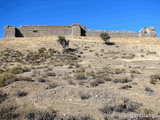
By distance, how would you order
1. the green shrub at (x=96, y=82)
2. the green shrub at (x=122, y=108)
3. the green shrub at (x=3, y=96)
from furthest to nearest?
the green shrub at (x=96, y=82), the green shrub at (x=3, y=96), the green shrub at (x=122, y=108)

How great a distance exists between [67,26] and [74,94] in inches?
1199

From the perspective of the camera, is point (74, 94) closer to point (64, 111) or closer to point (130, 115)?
point (64, 111)

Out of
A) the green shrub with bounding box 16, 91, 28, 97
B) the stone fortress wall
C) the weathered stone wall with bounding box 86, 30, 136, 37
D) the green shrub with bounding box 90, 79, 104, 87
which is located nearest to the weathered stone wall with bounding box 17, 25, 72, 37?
the stone fortress wall

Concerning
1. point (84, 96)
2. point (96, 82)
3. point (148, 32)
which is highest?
point (148, 32)

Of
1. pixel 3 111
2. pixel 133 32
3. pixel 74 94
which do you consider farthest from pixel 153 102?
pixel 133 32

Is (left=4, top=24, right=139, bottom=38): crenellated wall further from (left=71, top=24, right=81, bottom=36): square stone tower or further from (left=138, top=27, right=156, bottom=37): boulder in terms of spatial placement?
(left=138, top=27, right=156, bottom=37): boulder

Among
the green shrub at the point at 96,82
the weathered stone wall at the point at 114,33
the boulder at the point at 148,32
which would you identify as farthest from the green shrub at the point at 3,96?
the boulder at the point at 148,32

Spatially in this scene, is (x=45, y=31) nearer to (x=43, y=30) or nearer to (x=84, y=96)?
(x=43, y=30)

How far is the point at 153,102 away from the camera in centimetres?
743

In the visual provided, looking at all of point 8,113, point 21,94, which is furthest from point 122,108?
point 21,94

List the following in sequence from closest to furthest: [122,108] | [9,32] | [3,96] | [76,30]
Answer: [122,108], [3,96], [9,32], [76,30]

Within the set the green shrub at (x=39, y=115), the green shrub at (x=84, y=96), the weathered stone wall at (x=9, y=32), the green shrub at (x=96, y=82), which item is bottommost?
the green shrub at (x=39, y=115)

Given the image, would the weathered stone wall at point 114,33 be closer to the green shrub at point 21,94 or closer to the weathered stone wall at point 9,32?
the weathered stone wall at point 9,32

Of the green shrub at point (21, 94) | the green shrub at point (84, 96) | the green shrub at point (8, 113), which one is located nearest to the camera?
the green shrub at point (8, 113)
